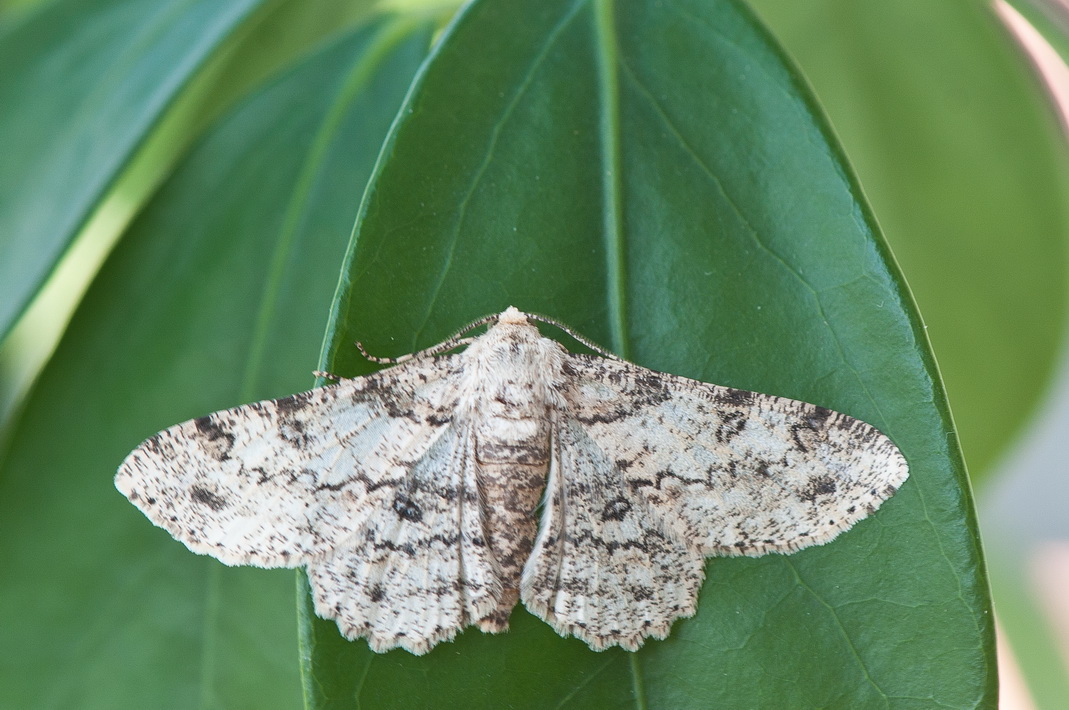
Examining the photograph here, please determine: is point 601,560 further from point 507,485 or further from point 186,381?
point 186,381

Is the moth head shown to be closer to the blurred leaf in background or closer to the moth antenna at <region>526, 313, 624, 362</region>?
the moth antenna at <region>526, 313, 624, 362</region>

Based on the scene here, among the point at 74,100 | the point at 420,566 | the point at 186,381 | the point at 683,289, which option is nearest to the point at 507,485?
the point at 420,566

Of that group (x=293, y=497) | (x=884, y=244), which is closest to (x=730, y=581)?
(x=884, y=244)

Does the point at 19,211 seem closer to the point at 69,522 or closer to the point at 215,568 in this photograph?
the point at 69,522

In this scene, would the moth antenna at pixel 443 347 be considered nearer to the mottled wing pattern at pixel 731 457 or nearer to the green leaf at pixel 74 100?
the mottled wing pattern at pixel 731 457

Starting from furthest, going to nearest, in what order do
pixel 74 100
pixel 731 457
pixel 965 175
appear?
pixel 965 175 → pixel 74 100 → pixel 731 457

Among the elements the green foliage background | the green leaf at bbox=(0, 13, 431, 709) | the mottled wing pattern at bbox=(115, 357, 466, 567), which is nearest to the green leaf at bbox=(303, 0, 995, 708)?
the green foliage background
